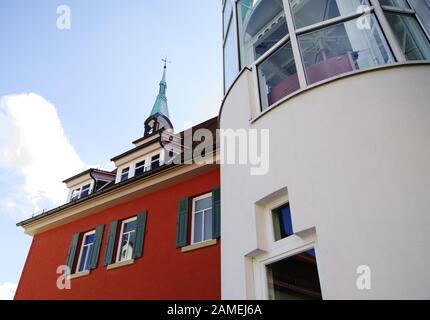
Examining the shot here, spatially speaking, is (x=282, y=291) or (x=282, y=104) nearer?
(x=282, y=291)

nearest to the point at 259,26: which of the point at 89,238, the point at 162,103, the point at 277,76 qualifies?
the point at 277,76

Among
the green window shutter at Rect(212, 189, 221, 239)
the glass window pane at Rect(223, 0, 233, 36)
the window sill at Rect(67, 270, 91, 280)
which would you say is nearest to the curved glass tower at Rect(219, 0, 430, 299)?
the glass window pane at Rect(223, 0, 233, 36)

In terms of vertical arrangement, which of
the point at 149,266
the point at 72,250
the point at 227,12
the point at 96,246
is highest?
the point at 227,12

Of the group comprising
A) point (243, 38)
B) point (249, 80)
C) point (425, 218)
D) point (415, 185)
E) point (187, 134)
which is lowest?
point (425, 218)

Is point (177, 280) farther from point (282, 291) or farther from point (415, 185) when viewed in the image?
point (415, 185)

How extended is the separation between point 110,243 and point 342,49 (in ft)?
26.0

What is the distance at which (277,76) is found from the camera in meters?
4.70

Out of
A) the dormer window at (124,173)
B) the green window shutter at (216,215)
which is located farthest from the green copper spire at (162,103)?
the green window shutter at (216,215)

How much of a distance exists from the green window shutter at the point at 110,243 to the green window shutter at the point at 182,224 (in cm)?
233

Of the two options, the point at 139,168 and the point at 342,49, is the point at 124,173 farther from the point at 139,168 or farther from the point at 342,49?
the point at 342,49

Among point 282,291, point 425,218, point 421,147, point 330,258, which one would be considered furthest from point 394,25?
point 282,291

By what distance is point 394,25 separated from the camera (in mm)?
4355

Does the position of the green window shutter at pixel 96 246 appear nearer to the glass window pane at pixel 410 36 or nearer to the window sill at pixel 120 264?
the window sill at pixel 120 264

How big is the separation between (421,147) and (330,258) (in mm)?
1241
